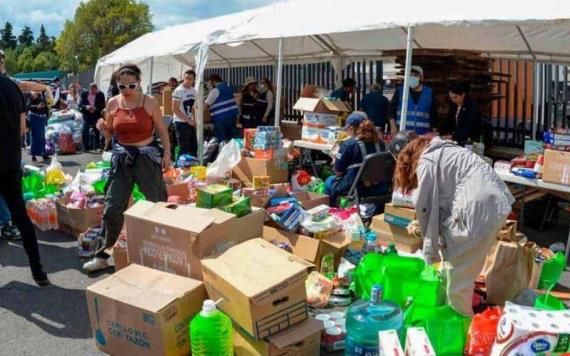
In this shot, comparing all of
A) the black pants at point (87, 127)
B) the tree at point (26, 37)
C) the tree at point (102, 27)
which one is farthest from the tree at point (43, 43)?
the black pants at point (87, 127)

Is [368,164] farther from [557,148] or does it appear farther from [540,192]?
[540,192]

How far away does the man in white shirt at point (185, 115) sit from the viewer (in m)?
9.70

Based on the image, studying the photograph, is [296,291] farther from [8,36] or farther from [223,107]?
[8,36]

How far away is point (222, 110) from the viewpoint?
373 inches

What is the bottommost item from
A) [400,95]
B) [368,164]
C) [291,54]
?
[368,164]

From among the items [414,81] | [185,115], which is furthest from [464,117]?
[185,115]

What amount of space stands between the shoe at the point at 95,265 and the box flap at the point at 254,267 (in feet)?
6.16

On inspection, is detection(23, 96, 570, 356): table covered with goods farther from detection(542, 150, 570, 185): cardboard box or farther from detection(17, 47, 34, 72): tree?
detection(17, 47, 34, 72): tree

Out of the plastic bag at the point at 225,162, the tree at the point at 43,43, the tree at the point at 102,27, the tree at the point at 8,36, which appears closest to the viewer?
the plastic bag at the point at 225,162

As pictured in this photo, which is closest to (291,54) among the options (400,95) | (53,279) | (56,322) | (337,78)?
(337,78)

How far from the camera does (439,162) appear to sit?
134 inches

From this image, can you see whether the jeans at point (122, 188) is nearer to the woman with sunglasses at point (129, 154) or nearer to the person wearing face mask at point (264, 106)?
the woman with sunglasses at point (129, 154)

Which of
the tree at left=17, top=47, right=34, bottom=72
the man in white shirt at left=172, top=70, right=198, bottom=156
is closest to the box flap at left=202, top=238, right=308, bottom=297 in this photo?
the man in white shirt at left=172, top=70, right=198, bottom=156

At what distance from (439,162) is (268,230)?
1863 mm
